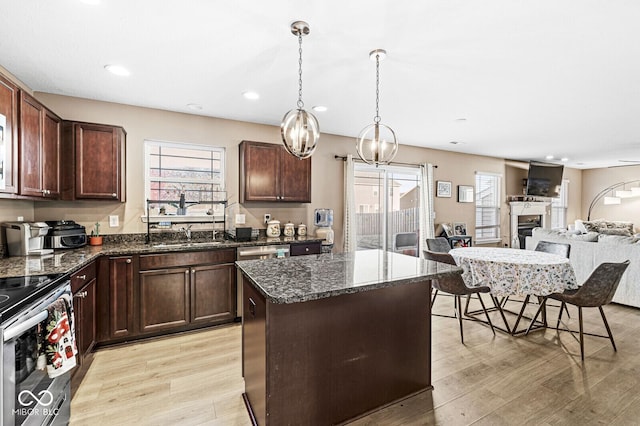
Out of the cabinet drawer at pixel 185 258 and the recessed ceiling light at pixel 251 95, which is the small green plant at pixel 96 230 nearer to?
the cabinet drawer at pixel 185 258

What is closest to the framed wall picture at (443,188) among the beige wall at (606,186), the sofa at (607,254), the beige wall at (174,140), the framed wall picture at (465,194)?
the framed wall picture at (465,194)

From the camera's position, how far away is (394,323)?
2.10 m

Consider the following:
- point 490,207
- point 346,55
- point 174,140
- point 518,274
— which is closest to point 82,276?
point 174,140

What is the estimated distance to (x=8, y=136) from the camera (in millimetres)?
2293

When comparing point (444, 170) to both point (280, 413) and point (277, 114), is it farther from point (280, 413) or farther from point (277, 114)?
point (280, 413)

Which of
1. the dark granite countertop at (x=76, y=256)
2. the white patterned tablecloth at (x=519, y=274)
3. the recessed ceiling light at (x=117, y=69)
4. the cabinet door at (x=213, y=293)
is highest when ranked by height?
the recessed ceiling light at (x=117, y=69)

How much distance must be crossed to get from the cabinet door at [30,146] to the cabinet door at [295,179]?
7.87ft

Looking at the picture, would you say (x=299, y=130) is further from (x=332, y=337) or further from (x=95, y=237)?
(x=95, y=237)

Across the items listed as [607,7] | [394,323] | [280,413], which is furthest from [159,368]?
[607,7]

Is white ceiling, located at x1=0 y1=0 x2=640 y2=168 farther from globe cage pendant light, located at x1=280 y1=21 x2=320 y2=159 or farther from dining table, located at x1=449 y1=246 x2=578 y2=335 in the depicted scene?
dining table, located at x1=449 y1=246 x2=578 y2=335

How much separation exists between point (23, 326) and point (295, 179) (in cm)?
310

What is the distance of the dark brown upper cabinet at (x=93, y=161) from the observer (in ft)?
10.2

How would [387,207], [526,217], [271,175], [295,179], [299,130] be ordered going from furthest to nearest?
[526,217], [387,207], [295,179], [271,175], [299,130]

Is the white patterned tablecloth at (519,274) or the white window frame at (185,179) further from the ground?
the white window frame at (185,179)
